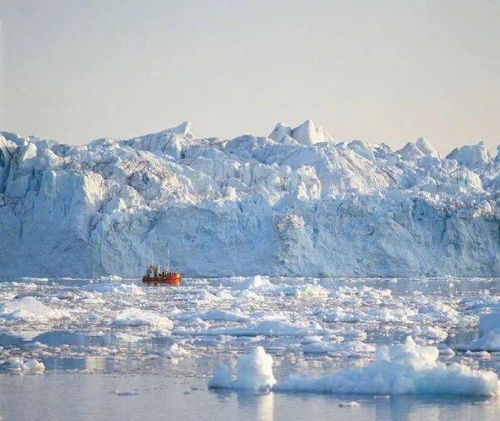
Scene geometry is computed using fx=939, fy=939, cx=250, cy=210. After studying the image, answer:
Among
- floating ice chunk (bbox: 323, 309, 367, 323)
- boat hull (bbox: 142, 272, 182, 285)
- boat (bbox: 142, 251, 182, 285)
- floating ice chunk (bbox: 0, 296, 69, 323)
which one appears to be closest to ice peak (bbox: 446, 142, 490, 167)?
boat (bbox: 142, 251, 182, 285)

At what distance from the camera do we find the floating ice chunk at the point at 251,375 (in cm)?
1062

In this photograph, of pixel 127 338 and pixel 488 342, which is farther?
pixel 127 338

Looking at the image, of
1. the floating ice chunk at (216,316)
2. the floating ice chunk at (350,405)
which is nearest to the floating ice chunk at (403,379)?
the floating ice chunk at (350,405)

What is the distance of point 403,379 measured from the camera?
33.9 ft

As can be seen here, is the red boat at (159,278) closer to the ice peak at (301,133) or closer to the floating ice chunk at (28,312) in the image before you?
the floating ice chunk at (28,312)

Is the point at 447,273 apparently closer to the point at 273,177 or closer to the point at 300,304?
the point at 273,177

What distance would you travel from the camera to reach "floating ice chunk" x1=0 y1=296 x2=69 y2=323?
19.2 metres

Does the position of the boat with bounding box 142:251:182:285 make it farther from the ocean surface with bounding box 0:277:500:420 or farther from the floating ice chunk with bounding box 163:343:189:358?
the floating ice chunk with bounding box 163:343:189:358

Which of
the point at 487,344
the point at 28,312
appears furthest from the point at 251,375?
the point at 28,312

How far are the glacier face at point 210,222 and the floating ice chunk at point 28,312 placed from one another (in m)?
26.0

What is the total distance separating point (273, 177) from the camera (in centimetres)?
5847

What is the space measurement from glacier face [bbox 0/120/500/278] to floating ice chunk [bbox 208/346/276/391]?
3571 cm

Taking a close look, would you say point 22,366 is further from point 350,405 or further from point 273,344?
point 350,405

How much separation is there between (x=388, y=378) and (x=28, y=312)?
1088cm
